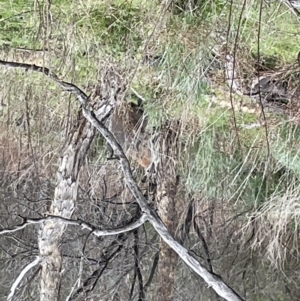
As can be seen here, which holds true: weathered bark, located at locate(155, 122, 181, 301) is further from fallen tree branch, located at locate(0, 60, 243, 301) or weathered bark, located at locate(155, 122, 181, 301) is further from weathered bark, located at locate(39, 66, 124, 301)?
fallen tree branch, located at locate(0, 60, 243, 301)

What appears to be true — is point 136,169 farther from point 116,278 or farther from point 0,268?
point 0,268

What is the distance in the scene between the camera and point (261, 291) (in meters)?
1.64

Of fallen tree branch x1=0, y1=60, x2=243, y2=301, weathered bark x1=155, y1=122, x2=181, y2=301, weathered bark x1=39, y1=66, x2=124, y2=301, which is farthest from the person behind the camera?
weathered bark x1=155, y1=122, x2=181, y2=301

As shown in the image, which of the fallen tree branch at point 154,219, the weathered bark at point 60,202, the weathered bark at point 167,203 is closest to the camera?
the fallen tree branch at point 154,219

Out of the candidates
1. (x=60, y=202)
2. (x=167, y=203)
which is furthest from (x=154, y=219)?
(x=167, y=203)

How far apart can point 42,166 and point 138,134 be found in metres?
0.26

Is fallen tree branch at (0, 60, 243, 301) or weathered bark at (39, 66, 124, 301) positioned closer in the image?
fallen tree branch at (0, 60, 243, 301)

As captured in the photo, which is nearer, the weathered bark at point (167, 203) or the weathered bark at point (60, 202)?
the weathered bark at point (60, 202)

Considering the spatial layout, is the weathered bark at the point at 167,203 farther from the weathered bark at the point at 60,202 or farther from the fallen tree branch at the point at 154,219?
the fallen tree branch at the point at 154,219

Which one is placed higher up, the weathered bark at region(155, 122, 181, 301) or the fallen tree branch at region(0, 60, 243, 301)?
the fallen tree branch at region(0, 60, 243, 301)

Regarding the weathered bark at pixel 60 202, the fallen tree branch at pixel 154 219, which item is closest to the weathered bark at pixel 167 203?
the weathered bark at pixel 60 202

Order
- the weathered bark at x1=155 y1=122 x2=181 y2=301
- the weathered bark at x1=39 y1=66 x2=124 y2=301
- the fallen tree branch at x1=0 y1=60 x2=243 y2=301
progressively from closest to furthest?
the fallen tree branch at x1=0 y1=60 x2=243 y2=301
the weathered bark at x1=39 y1=66 x2=124 y2=301
the weathered bark at x1=155 y1=122 x2=181 y2=301

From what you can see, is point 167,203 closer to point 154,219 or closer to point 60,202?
point 60,202

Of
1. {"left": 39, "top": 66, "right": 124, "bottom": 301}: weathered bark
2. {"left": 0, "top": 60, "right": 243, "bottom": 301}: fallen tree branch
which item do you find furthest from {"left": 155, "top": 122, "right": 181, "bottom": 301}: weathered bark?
{"left": 0, "top": 60, "right": 243, "bottom": 301}: fallen tree branch
